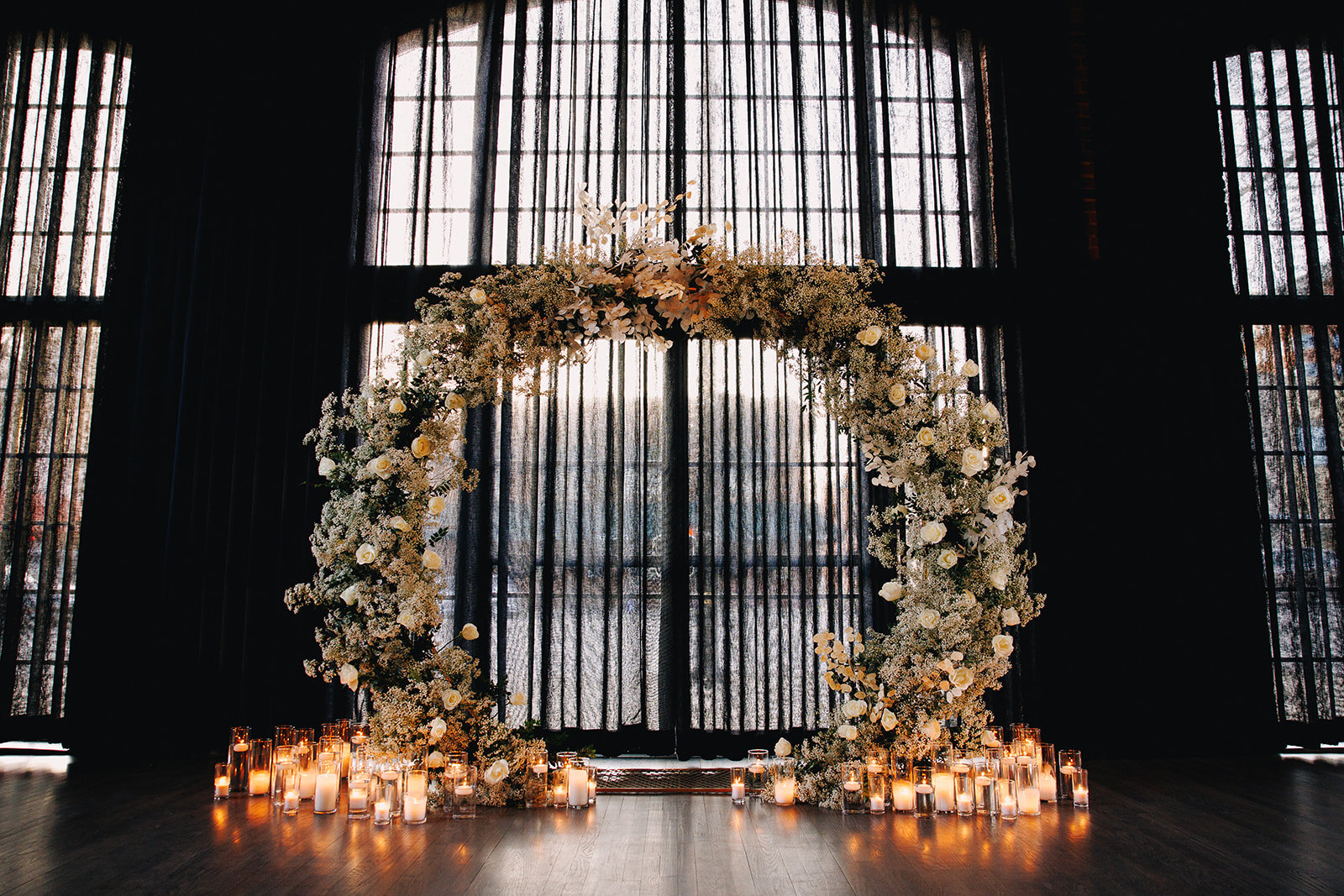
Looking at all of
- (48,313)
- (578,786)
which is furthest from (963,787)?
(48,313)

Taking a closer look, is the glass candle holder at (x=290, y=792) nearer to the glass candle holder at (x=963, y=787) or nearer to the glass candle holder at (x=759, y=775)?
the glass candle holder at (x=759, y=775)

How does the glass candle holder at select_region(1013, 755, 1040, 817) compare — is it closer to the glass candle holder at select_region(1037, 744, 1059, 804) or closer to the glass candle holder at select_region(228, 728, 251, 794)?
the glass candle holder at select_region(1037, 744, 1059, 804)

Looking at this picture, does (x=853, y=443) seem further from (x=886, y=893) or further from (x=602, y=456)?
(x=886, y=893)

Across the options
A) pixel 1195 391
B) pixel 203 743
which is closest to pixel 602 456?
pixel 203 743

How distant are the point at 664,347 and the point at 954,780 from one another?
236cm

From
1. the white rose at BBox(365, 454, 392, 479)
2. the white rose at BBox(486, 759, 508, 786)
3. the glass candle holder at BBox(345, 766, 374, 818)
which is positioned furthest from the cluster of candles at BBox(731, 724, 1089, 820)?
the white rose at BBox(365, 454, 392, 479)

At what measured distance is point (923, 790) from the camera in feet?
12.0

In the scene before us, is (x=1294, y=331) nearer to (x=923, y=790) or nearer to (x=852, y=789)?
(x=923, y=790)

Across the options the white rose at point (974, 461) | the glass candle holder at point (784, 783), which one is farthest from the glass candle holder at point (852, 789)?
the white rose at point (974, 461)

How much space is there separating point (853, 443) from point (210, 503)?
12.6 ft

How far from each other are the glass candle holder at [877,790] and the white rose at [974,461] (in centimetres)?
135

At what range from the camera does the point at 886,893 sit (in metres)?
2.71

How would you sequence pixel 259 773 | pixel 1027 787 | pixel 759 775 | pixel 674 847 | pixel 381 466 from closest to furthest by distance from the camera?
pixel 674 847 < pixel 1027 787 < pixel 381 466 < pixel 259 773 < pixel 759 775

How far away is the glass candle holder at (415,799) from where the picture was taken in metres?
3.53
